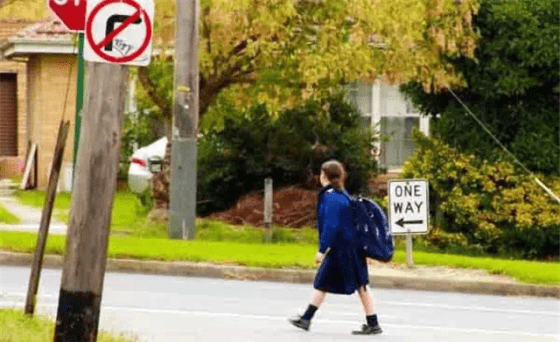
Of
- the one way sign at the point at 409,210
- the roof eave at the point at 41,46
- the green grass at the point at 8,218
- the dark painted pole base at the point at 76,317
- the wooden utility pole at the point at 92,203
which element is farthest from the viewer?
the roof eave at the point at 41,46

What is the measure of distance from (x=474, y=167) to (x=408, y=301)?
393 inches

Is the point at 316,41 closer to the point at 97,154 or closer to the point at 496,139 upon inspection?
the point at 496,139

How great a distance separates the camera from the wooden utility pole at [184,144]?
2694 centimetres

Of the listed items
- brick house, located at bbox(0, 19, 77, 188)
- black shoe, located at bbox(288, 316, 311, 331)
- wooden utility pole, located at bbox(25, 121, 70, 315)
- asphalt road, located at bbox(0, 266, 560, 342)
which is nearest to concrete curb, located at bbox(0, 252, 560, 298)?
asphalt road, located at bbox(0, 266, 560, 342)

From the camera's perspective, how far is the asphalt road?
634 inches

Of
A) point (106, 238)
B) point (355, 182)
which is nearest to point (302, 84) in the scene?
point (355, 182)

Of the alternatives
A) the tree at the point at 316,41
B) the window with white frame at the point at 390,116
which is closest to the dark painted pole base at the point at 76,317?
the tree at the point at 316,41

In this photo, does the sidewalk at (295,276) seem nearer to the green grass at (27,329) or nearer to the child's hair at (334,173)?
the child's hair at (334,173)

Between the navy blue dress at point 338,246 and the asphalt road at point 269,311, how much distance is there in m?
0.45

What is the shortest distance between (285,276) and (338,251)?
22.4ft

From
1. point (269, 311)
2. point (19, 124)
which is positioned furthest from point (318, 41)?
point (19, 124)

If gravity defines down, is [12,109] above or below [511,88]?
below

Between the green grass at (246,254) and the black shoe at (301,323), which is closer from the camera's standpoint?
the black shoe at (301,323)

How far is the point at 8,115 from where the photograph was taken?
4594cm
